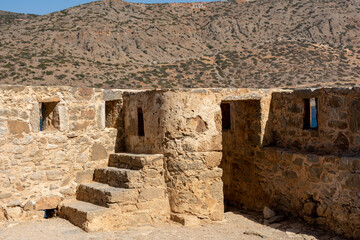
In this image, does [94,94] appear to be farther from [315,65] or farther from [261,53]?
[261,53]

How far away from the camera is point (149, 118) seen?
6879 millimetres

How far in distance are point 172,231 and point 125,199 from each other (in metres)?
0.86

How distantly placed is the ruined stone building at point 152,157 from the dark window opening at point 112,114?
0.03m

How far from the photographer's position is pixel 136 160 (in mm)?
6602

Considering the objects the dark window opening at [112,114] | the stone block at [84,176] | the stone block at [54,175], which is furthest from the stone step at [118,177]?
the dark window opening at [112,114]

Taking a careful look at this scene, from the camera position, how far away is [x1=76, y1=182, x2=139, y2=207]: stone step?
621 centimetres

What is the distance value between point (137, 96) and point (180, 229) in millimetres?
2378

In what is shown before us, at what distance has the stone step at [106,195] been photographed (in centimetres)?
621

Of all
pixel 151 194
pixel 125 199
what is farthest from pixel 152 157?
pixel 125 199

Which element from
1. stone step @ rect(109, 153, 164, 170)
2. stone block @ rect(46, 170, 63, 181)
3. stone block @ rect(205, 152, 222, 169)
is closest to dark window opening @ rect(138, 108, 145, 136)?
stone step @ rect(109, 153, 164, 170)

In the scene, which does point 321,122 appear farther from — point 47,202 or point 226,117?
point 47,202

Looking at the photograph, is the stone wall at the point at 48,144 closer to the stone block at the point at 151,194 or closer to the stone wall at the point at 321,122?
the stone block at the point at 151,194

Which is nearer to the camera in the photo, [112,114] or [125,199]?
[125,199]

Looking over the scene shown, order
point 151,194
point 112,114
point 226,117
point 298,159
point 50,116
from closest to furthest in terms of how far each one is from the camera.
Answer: point 151,194 < point 50,116 < point 298,159 < point 112,114 < point 226,117
